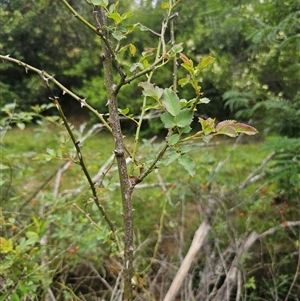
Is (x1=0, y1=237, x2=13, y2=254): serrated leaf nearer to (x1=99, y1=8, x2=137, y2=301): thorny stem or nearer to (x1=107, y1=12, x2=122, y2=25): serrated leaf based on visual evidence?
(x1=99, y1=8, x2=137, y2=301): thorny stem

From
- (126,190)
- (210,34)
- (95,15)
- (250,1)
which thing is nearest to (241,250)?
(250,1)

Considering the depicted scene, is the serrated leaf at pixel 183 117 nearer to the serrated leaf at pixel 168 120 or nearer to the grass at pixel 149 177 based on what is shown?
the serrated leaf at pixel 168 120

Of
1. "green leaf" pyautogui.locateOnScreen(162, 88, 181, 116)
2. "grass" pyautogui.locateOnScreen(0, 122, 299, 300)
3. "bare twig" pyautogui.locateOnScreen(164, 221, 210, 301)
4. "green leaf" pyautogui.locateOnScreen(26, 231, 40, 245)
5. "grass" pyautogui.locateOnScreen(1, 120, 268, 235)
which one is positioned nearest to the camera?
"green leaf" pyautogui.locateOnScreen(162, 88, 181, 116)

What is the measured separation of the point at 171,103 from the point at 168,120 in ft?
0.09

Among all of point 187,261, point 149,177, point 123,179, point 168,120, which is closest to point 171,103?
Answer: point 168,120

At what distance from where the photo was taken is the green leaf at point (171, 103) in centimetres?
67

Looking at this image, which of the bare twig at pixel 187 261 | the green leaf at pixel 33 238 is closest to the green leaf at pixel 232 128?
the green leaf at pixel 33 238

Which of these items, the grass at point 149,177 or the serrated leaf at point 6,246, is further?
the grass at point 149,177

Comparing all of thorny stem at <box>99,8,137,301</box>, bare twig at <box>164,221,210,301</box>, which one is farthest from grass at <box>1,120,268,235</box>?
Answer: thorny stem at <box>99,8,137,301</box>

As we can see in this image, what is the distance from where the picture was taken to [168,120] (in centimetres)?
68

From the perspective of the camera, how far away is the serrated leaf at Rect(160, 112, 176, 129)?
67cm

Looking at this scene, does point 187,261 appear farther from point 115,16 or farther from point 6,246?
point 115,16

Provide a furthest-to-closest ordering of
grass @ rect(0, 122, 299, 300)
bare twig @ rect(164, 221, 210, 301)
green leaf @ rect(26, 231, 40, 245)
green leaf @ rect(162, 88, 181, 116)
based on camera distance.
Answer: grass @ rect(0, 122, 299, 300) → bare twig @ rect(164, 221, 210, 301) → green leaf @ rect(26, 231, 40, 245) → green leaf @ rect(162, 88, 181, 116)

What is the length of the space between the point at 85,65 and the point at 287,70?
3.89m
